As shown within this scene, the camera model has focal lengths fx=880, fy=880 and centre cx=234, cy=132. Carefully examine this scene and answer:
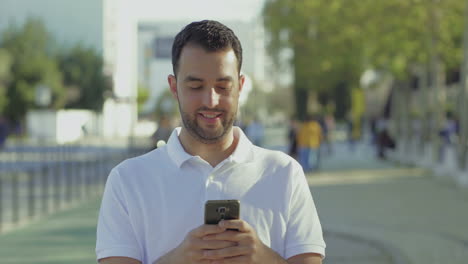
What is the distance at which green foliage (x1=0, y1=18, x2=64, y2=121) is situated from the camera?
6072cm

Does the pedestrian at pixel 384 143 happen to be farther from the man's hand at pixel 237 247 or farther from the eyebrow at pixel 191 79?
the man's hand at pixel 237 247

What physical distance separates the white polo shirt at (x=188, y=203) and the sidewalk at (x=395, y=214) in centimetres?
655

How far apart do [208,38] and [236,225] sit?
24.9 inches

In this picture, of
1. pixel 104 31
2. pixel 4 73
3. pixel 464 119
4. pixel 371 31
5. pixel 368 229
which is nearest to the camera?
pixel 368 229

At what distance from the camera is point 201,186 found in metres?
2.88

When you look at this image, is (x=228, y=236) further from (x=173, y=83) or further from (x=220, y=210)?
(x=173, y=83)

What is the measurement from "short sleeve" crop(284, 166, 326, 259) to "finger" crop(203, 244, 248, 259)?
276 mm

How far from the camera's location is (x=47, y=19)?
80688mm

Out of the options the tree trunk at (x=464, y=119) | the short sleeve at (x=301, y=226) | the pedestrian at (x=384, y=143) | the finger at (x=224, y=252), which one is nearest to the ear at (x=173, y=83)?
the short sleeve at (x=301, y=226)

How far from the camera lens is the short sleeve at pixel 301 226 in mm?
2908

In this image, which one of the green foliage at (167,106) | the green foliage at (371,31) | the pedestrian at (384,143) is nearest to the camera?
the green foliage at (371,31)

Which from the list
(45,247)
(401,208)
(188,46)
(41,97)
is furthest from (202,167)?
(41,97)

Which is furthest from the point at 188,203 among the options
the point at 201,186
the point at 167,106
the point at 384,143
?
the point at 167,106

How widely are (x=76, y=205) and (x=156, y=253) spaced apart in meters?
13.7
